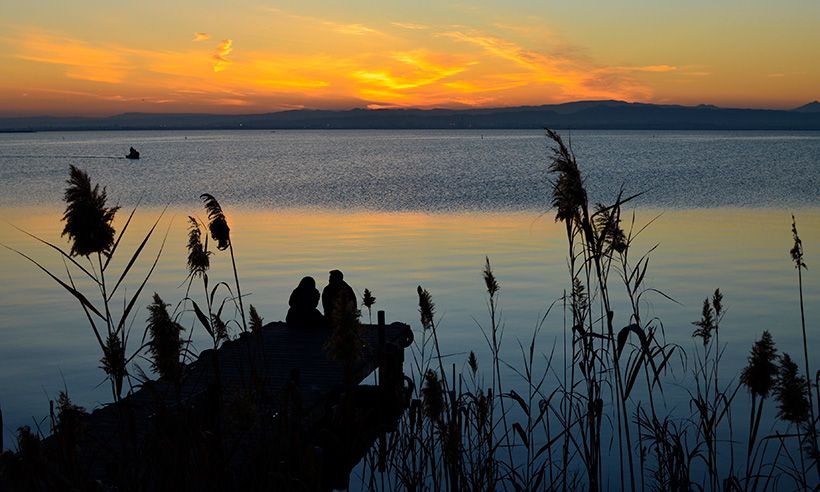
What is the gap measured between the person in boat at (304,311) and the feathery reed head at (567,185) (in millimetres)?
11445

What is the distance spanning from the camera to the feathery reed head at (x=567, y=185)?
14.7 feet

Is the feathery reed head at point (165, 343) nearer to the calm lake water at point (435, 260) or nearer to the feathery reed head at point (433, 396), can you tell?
the feathery reed head at point (433, 396)

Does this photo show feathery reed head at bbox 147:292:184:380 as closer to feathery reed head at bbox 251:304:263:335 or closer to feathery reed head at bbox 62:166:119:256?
feathery reed head at bbox 62:166:119:256

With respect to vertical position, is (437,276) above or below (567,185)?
below

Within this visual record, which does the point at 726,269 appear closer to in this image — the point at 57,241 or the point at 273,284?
the point at 273,284

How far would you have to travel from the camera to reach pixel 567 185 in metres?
4.61

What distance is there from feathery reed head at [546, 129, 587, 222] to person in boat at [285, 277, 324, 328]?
11445 millimetres

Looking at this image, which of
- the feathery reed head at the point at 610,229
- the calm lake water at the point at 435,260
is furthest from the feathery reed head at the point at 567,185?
the calm lake water at the point at 435,260

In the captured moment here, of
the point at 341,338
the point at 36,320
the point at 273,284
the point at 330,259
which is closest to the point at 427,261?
the point at 330,259

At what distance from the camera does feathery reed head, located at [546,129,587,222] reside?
448cm

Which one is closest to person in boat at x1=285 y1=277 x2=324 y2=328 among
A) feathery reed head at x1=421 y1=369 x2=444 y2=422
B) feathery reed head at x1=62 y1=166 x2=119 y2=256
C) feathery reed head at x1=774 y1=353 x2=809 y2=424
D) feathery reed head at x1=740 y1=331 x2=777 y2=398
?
feathery reed head at x1=421 y1=369 x2=444 y2=422

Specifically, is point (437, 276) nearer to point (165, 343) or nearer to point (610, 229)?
point (610, 229)

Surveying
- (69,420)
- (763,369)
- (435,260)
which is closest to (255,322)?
(69,420)

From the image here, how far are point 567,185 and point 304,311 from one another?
11645 mm
